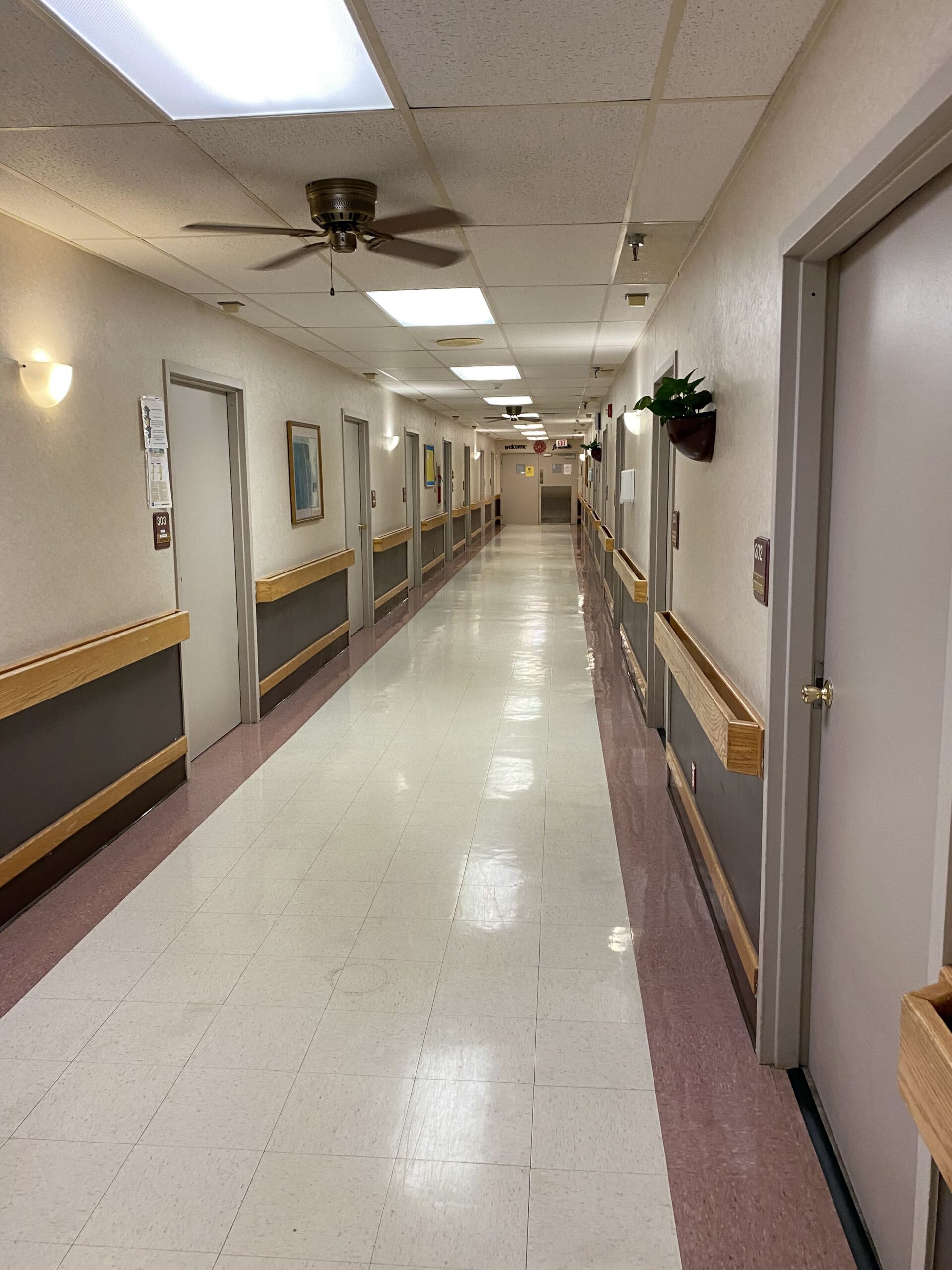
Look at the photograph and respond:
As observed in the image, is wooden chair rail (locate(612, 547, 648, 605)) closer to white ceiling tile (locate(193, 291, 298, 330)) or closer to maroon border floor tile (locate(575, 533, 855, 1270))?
maroon border floor tile (locate(575, 533, 855, 1270))

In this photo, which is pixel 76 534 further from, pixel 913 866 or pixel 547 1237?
pixel 913 866

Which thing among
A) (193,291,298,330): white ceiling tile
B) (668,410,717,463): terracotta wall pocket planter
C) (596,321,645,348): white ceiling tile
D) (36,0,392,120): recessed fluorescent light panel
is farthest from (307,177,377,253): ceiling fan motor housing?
(596,321,645,348): white ceiling tile

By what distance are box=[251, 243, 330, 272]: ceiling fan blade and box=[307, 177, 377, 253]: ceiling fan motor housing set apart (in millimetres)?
103

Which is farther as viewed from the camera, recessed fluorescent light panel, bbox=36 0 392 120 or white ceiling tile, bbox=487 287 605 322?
white ceiling tile, bbox=487 287 605 322

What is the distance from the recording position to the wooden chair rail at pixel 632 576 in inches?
225

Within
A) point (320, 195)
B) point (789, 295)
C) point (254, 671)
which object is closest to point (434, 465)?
point (254, 671)

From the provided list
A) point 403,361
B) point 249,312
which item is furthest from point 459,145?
point 403,361

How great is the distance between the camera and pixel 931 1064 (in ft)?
3.85

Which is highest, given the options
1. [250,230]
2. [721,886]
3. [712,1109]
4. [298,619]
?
[250,230]

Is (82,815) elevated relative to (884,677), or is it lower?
lower

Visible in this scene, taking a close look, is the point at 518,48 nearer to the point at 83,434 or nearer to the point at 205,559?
the point at 83,434

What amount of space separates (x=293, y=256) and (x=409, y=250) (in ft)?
1.48

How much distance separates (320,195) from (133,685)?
91.2 inches

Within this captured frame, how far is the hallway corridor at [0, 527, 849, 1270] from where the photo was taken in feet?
5.92
